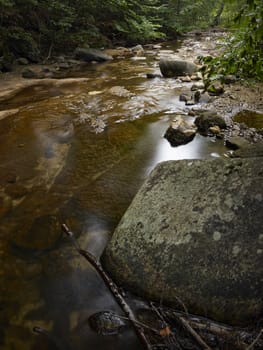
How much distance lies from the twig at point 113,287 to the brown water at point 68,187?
0.06 m

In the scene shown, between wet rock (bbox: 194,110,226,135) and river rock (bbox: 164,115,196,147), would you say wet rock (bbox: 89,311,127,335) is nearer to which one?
river rock (bbox: 164,115,196,147)

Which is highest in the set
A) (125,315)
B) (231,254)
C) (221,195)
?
(221,195)

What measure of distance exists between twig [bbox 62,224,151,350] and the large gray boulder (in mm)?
71

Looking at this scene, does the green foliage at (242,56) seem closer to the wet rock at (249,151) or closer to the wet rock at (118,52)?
the wet rock at (249,151)

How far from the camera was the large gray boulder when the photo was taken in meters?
1.93

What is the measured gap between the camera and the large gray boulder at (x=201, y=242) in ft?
6.35

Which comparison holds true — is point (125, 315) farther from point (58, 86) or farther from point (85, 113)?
point (58, 86)

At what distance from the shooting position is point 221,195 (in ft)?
7.48

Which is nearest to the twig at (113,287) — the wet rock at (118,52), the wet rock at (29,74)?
the wet rock at (29,74)

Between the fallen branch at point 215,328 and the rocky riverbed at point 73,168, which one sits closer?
the fallen branch at point 215,328

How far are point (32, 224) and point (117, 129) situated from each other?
2.81 meters

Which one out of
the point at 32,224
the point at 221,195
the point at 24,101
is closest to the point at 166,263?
the point at 221,195

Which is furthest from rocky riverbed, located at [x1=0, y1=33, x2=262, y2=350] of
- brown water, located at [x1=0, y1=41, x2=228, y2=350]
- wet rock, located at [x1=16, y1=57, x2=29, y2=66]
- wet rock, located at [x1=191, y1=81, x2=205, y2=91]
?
wet rock, located at [x1=16, y1=57, x2=29, y2=66]

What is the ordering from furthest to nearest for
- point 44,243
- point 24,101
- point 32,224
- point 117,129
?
point 24,101 < point 117,129 < point 32,224 < point 44,243
